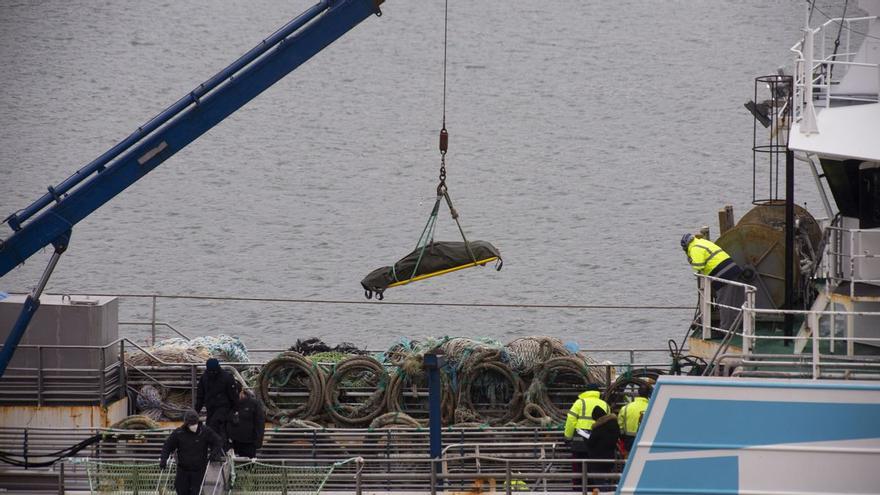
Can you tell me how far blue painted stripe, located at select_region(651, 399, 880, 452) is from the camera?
46.4ft

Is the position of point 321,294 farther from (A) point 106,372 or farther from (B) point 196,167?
(A) point 106,372

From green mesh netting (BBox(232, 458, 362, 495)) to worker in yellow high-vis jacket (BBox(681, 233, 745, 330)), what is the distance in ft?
14.6

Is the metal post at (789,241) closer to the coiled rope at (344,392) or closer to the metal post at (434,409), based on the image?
the metal post at (434,409)

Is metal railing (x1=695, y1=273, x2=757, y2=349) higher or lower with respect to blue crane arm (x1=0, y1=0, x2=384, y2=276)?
lower

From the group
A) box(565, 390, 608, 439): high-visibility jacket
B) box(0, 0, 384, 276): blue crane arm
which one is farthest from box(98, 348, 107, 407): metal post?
box(565, 390, 608, 439): high-visibility jacket

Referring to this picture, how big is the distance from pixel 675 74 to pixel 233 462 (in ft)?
156

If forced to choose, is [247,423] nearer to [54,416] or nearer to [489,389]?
[54,416]

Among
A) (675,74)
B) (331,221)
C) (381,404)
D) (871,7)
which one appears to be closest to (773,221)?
(871,7)

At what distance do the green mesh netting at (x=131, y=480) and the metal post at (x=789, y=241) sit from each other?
6863 millimetres

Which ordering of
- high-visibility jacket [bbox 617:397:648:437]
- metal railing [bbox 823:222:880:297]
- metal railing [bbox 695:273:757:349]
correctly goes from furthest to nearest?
high-visibility jacket [bbox 617:397:648:437] < metal railing [bbox 695:273:757:349] < metal railing [bbox 823:222:880:297]

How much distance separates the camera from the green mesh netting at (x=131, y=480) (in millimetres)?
16078

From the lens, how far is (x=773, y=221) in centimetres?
1808

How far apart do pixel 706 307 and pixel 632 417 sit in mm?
1688

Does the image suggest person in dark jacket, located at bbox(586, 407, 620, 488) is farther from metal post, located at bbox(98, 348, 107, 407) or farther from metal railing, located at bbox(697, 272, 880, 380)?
metal post, located at bbox(98, 348, 107, 407)
